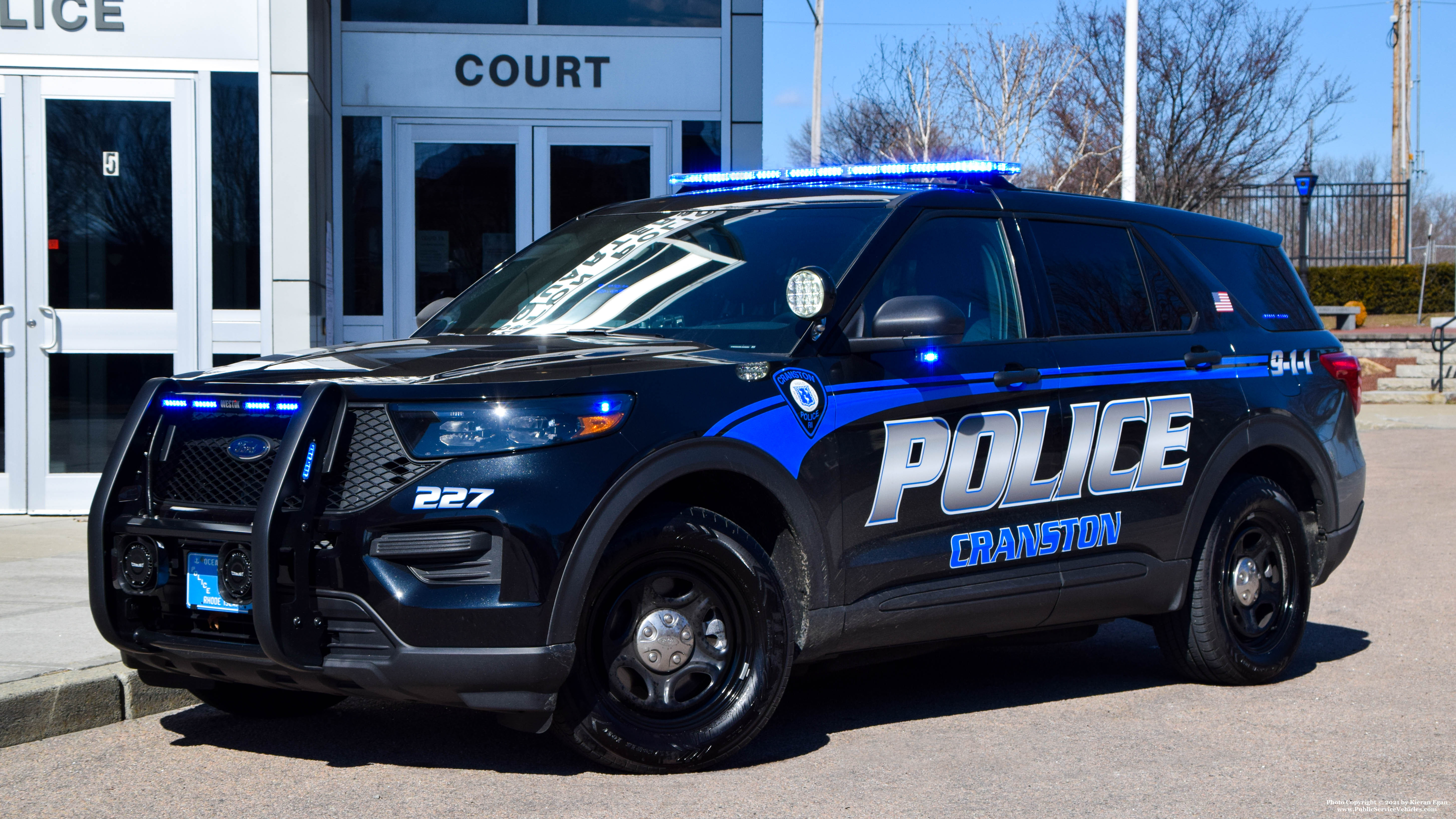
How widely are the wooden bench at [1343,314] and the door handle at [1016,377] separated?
23.0 meters

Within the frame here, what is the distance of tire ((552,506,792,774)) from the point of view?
4301mm

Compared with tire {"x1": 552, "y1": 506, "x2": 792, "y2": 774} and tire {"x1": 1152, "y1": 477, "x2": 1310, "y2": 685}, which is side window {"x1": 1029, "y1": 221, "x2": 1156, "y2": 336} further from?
tire {"x1": 552, "y1": 506, "x2": 792, "y2": 774}

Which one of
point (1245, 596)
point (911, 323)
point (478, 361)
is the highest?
point (911, 323)

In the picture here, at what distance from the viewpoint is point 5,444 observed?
396 inches

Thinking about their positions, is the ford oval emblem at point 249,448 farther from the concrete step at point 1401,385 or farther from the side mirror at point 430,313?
the concrete step at point 1401,385

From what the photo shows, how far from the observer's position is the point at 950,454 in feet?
16.6

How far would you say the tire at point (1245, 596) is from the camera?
6000 millimetres

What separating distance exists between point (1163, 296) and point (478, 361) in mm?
2997

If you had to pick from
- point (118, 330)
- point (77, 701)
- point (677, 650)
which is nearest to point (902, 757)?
point (677, 650)

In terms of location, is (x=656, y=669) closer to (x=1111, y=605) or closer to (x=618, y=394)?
(x=618, y=394)

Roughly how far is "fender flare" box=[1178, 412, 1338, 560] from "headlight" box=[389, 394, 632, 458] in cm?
290

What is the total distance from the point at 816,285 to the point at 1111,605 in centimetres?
187

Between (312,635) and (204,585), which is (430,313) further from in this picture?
(312,635)

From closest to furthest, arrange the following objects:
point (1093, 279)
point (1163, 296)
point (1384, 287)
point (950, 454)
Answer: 1. point (950, 454)
2. point (1093, 279)
3. point (1163, 296)
4. point (1384, 287)
